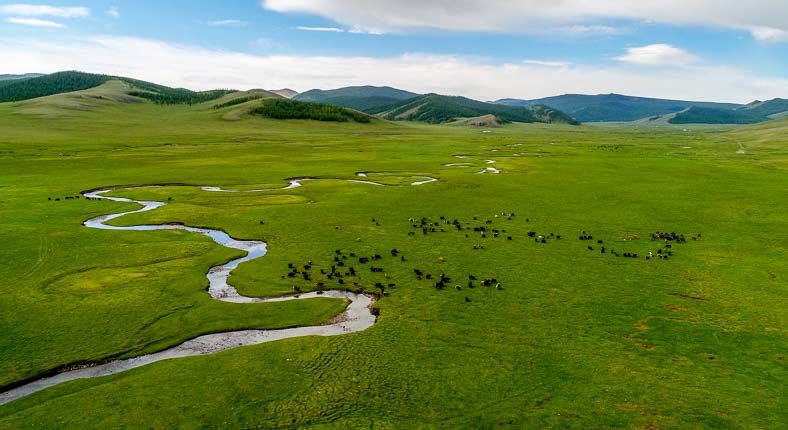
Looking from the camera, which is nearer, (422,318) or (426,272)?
(422,318)

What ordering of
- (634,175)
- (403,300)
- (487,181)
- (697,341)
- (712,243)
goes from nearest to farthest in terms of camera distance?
(697,341) < (403,300) < (712,243) < (487,181) < (634,175)

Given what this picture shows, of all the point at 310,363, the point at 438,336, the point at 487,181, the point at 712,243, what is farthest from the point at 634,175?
the point at 310,363

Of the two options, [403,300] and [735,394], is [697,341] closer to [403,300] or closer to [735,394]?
[735,394]

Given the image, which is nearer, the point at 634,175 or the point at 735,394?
the point at 735,394

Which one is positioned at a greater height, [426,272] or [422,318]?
[426,272]

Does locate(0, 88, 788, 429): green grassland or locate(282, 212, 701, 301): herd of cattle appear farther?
locate(282, 212, 701, 301): herd of cattle

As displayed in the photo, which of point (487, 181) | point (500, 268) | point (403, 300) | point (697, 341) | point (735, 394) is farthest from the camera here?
point (487, 181)

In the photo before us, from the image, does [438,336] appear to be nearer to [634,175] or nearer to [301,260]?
[301,260]
